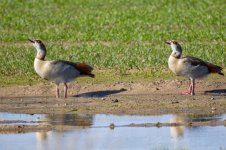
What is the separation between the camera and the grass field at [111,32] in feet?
69.5

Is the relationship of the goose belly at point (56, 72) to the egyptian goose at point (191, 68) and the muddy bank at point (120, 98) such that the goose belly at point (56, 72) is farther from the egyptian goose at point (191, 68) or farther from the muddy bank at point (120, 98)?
the egyptian goose at point (191, 68)

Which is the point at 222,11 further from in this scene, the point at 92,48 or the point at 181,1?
the point at 92,48

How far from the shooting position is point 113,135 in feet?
45.8

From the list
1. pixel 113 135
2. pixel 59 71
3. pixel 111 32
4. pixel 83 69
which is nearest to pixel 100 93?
pixel 83 69

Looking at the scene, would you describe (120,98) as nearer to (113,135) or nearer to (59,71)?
(59,71)

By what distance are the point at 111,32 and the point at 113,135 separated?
12452mm

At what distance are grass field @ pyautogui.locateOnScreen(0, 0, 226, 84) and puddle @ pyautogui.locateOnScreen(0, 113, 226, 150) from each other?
4673 mm

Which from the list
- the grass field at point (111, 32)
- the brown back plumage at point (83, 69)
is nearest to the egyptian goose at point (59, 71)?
the brown back plumage at point (83, 69)

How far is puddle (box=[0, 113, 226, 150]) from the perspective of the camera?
43.0ft

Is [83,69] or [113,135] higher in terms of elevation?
[83,69]

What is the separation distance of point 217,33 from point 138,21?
3.29 m

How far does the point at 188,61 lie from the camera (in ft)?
60.9

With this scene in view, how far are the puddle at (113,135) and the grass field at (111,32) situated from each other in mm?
4673

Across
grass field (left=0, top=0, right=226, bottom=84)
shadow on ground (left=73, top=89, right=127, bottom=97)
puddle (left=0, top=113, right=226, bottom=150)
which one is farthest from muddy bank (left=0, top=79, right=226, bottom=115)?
grass field (left=0, top=0, right=226, bottom=84)
